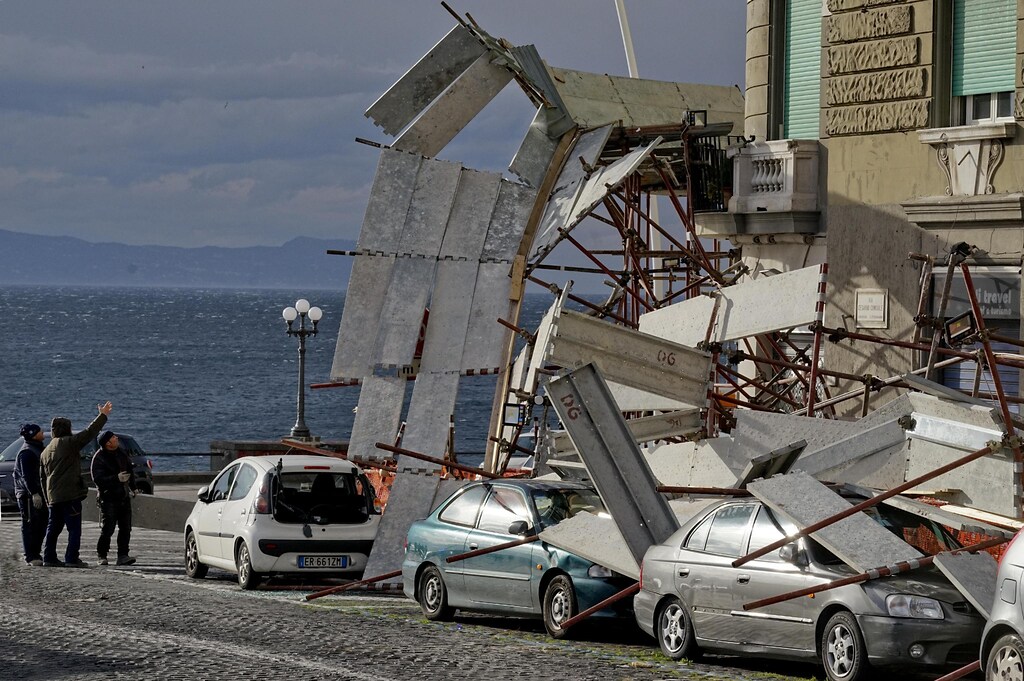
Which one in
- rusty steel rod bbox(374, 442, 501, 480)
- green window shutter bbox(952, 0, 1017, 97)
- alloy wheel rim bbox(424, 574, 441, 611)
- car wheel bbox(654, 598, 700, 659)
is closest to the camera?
car wheel bbox(654, 598, 700, 659)

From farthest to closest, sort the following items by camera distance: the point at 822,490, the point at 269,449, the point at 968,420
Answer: the point at 269,449 < the point at 968,420 < the point at 822,490

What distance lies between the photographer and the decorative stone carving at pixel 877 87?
2133 cm

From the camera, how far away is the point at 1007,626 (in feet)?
34.4

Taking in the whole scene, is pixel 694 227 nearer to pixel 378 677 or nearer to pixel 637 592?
pixel 637 592

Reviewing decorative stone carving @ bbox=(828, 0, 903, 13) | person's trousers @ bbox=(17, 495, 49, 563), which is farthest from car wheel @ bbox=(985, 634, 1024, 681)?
person's trousers @ bbox=(17, 495, 49, 563)

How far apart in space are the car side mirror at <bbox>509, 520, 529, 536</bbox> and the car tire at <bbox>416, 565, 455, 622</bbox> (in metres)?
1.11

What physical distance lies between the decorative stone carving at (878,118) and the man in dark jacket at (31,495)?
10.7 meters

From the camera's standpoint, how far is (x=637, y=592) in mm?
14336

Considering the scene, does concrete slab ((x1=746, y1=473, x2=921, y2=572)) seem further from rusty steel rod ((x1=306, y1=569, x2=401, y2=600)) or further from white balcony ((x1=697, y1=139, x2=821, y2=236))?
white balcony ((x1=697, y1=139, x2=821, y2=236))

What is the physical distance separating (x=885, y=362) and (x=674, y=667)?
9.95 m

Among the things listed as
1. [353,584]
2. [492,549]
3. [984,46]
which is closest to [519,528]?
[492,549]

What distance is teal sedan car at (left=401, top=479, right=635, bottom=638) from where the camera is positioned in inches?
584

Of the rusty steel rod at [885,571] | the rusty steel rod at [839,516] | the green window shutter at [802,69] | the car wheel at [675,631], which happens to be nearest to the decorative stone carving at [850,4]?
the green window shutter at [802,69]

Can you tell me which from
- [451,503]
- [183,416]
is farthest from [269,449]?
[183,416]
